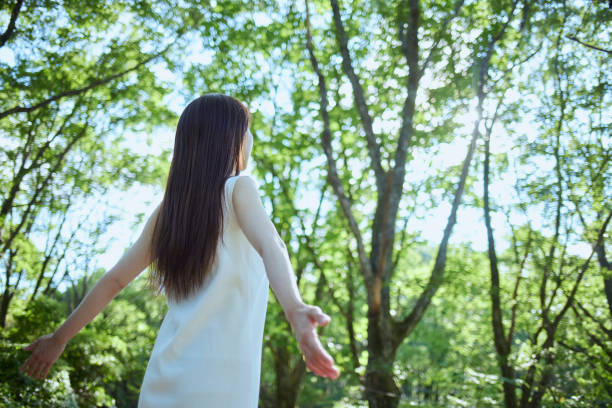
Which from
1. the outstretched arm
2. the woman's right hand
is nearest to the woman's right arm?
the woman's right hand

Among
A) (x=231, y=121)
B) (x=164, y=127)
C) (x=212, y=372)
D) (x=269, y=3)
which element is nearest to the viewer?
(x=212, y=372)

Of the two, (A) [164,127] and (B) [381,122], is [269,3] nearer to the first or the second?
(B) [381,122]

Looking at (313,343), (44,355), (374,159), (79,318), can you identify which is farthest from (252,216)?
(374,159)

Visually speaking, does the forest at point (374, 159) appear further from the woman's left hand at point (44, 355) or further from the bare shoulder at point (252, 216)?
the bare shoulder at point (252, 216)

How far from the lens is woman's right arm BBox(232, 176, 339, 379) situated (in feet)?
3.46

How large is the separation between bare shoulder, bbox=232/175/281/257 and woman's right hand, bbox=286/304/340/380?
12.0 inches

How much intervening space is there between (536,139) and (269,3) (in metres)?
4.65

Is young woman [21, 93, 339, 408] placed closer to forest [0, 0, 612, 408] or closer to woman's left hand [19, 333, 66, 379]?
woman's left hand [19, 333, 66, 379]

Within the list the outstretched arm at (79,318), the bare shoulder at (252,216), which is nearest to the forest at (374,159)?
the outstretched arm at (79,318)

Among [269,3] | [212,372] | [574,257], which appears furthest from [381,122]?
[212,372]

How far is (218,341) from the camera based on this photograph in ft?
4.39

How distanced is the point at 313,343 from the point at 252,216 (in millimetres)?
504

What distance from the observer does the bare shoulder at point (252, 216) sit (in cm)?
135

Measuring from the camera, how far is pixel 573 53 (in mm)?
6250
